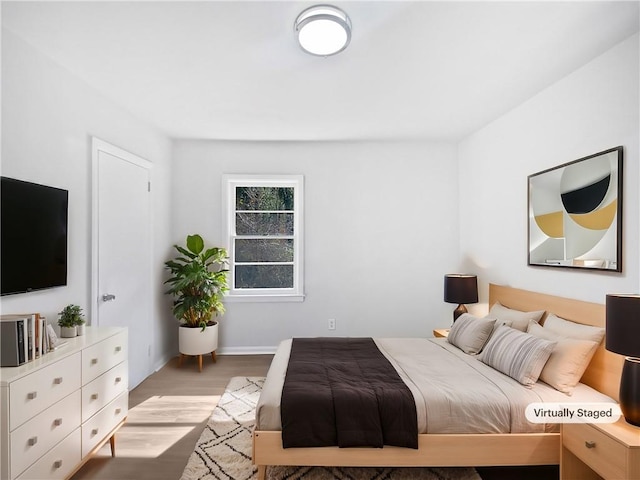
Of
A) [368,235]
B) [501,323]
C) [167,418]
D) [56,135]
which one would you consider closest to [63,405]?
[167,418]

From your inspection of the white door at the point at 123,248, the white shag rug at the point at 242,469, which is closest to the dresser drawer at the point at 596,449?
the white shag rug at the point at 242,469

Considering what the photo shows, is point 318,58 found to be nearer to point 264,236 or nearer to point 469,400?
point 469,400

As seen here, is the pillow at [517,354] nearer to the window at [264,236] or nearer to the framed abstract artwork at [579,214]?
the framed abstract artwork at [579,214]

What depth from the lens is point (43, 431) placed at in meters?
1.92

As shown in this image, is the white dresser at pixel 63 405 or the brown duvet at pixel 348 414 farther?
the brown duvet at pixel 348 414

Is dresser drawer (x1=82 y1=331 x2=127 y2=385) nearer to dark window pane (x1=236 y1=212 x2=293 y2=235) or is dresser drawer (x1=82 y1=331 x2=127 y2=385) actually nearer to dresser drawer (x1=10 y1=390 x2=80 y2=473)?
dresser drawer (x1=10 y1=390 x2=80 y2=473)

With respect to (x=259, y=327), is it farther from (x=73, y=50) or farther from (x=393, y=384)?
(x=73, y=50)

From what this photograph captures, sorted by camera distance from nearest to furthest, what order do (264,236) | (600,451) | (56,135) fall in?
(600,451), (56,135), (264,236)

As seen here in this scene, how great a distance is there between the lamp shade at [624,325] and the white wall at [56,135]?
3.28m

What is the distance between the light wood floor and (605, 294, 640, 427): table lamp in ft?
8.31

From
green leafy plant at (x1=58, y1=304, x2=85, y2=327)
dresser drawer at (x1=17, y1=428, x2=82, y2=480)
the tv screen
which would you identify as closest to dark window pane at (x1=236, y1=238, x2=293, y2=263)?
the tv screen

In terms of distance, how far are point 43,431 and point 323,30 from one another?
256 cm

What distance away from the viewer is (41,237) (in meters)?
2.48

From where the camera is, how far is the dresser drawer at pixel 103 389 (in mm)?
2287
